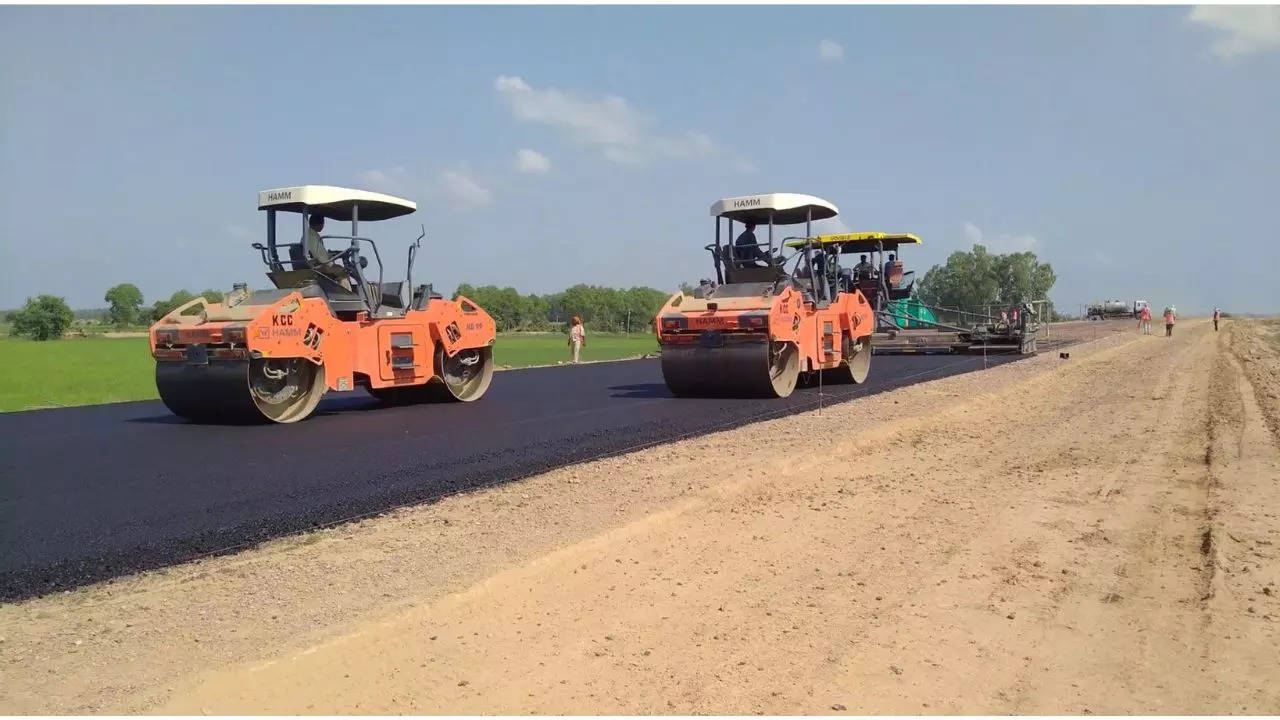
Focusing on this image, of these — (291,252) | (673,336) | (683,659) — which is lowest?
(683,659)

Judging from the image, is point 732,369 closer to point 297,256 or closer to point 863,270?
point 297,256

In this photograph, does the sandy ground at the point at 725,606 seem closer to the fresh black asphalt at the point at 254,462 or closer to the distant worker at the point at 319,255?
the fresh black asphalt at the point at 254,462

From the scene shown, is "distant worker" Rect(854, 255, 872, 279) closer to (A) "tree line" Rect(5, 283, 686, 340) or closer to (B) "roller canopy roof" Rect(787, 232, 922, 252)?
(B) "roller canopy roof" Rect(787, 232, 922, 252)

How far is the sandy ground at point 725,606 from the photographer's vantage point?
313 centimetres

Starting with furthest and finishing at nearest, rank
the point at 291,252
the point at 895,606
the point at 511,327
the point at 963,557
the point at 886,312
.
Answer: the point at 511,327, the point at 886,312, the point at 291,252, the point at 963,557, the point at 895,606

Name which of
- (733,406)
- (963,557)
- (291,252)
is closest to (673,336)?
(733,406)

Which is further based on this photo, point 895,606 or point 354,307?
point 354,307

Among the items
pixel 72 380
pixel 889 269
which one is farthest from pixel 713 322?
pixel 72 380

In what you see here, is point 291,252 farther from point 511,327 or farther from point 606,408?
point 511,327

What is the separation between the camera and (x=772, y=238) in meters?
13.2

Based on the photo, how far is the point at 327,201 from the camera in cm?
1117

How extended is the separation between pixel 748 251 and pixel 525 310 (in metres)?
81.4

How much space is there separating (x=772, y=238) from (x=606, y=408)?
3.61 meters

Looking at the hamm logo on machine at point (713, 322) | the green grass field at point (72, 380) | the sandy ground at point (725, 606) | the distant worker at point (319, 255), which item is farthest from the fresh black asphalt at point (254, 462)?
the green grass field at point (72, 380)
